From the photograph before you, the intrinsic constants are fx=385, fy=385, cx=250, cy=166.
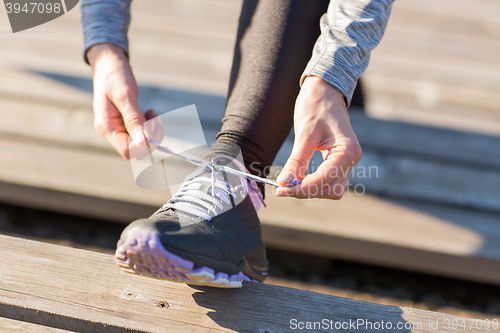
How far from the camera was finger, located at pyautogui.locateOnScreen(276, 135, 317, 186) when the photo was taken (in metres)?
0.64

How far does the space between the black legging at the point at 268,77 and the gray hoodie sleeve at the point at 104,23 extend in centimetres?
28

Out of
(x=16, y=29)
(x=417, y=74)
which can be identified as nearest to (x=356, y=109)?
(x=417, y=74)

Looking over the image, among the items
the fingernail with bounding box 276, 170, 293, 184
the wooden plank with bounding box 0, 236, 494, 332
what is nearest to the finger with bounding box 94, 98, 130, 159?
the wooden plank with bounding box 0, 236, 494, 332

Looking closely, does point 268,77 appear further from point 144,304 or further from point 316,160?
point 316,160

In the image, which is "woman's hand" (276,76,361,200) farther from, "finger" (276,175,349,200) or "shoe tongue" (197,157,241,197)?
"shoe tongue" (197,157,241,197)

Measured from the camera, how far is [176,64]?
5.97 feet

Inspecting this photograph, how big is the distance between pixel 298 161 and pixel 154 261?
279mm

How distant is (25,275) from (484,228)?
1.22 m

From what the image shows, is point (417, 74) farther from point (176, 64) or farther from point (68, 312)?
point (68, 312)

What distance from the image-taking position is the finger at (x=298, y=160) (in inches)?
25.1

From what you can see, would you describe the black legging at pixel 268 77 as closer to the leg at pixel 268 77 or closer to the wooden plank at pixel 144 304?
the leg at pixel 268 77

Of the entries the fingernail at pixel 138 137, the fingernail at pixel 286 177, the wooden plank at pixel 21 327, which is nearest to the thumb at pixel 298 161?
the fingernail at pixel 286 177

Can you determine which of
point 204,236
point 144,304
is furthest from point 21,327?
point 204,236

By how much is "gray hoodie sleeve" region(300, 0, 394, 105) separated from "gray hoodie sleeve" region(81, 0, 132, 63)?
43 cm
